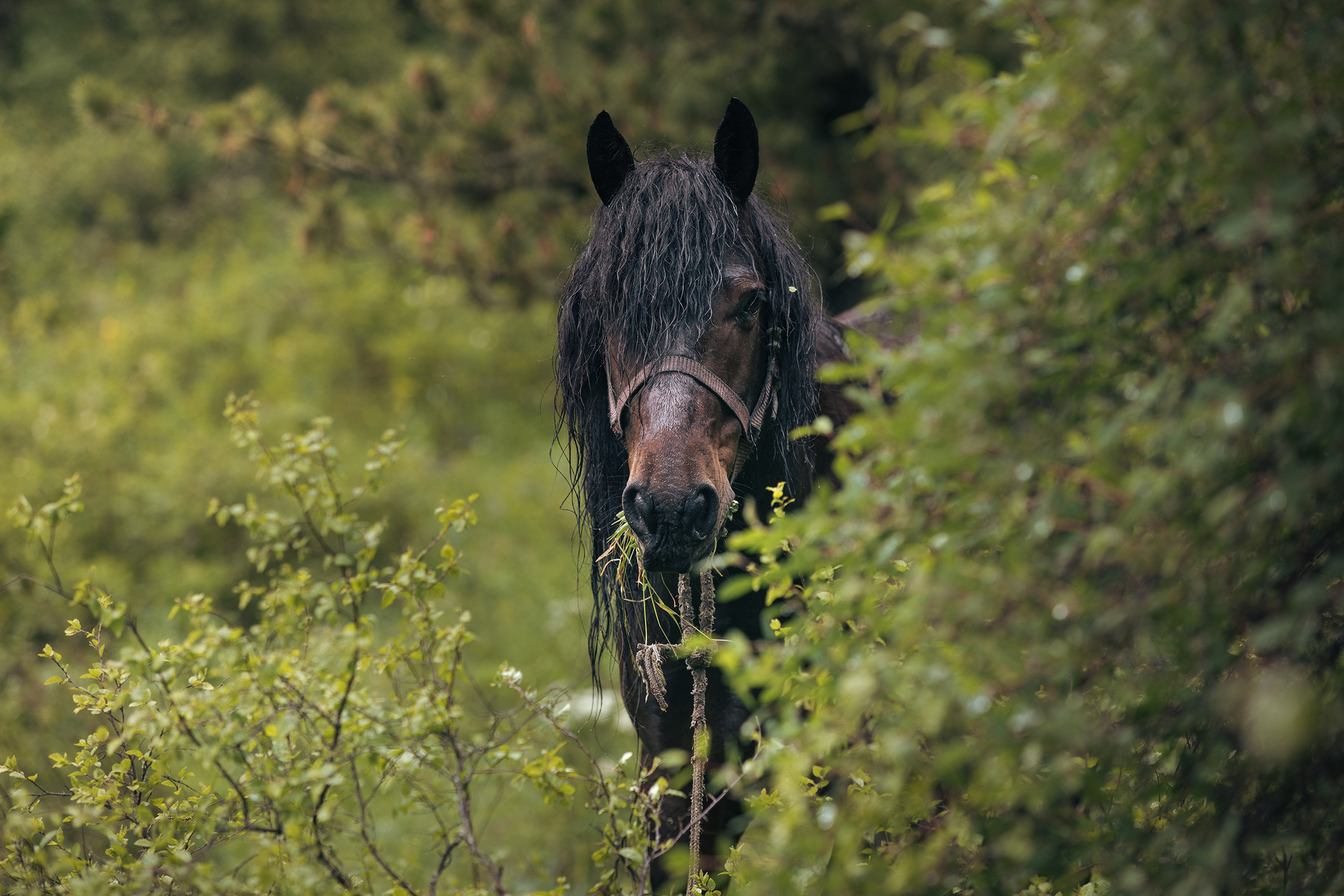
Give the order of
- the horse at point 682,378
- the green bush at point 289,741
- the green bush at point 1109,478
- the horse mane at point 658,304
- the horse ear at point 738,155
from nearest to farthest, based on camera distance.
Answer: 1. the green bush at point 1109,478
2. the green bush at point 289,741
3. the horse at point 682,378
4. the horse mane at point 658,304
5. the horse ear at point 738,155

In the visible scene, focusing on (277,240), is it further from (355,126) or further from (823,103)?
(823,103)

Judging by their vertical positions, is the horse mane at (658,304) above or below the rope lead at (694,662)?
above

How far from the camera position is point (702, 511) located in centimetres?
193

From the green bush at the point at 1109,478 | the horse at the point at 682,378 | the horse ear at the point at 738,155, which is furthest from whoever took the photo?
the horse ear at the point at 738,155

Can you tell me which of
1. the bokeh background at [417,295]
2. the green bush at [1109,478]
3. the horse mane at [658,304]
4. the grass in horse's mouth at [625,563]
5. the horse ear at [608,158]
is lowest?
the green bush at [1109,478]

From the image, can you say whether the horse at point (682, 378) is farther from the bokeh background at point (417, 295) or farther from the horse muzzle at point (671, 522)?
the bokeh background at point (417, 295)

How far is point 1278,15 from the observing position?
117 cm

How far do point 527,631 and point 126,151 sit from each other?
8987 mm

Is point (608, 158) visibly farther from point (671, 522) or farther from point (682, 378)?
point (671, 522)

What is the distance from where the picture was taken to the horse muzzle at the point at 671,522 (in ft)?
6.19

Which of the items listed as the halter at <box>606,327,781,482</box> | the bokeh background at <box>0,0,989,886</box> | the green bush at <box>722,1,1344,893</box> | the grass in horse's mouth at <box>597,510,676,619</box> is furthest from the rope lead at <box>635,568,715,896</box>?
the bokeh background at <box>0,0,989,886</box>

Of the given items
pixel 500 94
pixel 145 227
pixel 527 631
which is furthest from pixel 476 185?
pixel 145 227

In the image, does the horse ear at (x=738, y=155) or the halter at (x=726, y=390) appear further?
the horse ear at (x=738, y=155)

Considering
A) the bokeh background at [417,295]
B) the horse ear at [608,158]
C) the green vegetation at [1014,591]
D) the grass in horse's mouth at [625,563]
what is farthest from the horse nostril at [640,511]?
the bokeh background at [417,295]
